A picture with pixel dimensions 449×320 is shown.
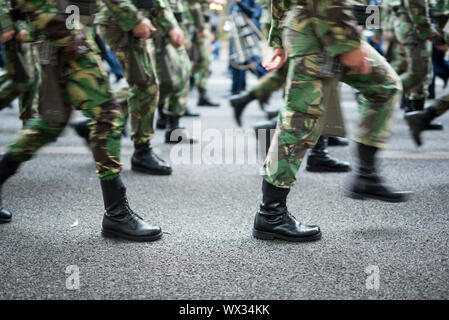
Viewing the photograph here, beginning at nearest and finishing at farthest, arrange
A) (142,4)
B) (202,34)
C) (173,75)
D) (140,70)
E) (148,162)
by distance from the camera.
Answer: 1. (142,4)
2. (140,70)
3. (148,162)
4. (173,75)
5. (202,34)

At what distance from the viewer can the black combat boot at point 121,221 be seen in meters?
2.18

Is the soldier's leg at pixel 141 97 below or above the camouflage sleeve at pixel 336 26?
below

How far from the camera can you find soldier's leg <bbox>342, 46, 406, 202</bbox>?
6.88 feet

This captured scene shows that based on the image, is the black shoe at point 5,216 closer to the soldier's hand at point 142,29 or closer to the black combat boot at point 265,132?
the soldier's hand at point 142,29

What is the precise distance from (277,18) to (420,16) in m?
1.94

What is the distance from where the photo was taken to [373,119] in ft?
7.16

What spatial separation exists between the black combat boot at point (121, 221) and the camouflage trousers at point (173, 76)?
1.69 m

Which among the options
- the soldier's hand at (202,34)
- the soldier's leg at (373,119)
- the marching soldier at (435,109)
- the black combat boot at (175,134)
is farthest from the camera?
the soldier's hand at (202,34)

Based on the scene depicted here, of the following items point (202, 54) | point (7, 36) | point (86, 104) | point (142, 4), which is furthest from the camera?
point (202, 54)

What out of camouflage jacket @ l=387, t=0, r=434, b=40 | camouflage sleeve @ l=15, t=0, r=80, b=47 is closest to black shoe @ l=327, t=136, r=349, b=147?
camouflage jacket @ l=387, t=0, r=434, b=40

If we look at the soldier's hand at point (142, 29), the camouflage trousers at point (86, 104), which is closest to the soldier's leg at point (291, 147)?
the camouflage trousers at point (86, 104)

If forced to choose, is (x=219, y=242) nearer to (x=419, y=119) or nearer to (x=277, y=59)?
(x=277, y=59)

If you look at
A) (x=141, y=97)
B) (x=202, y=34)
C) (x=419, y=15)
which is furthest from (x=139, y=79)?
(x=202, y=34)

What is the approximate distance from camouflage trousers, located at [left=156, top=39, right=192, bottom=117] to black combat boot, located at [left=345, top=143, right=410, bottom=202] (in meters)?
1.91
